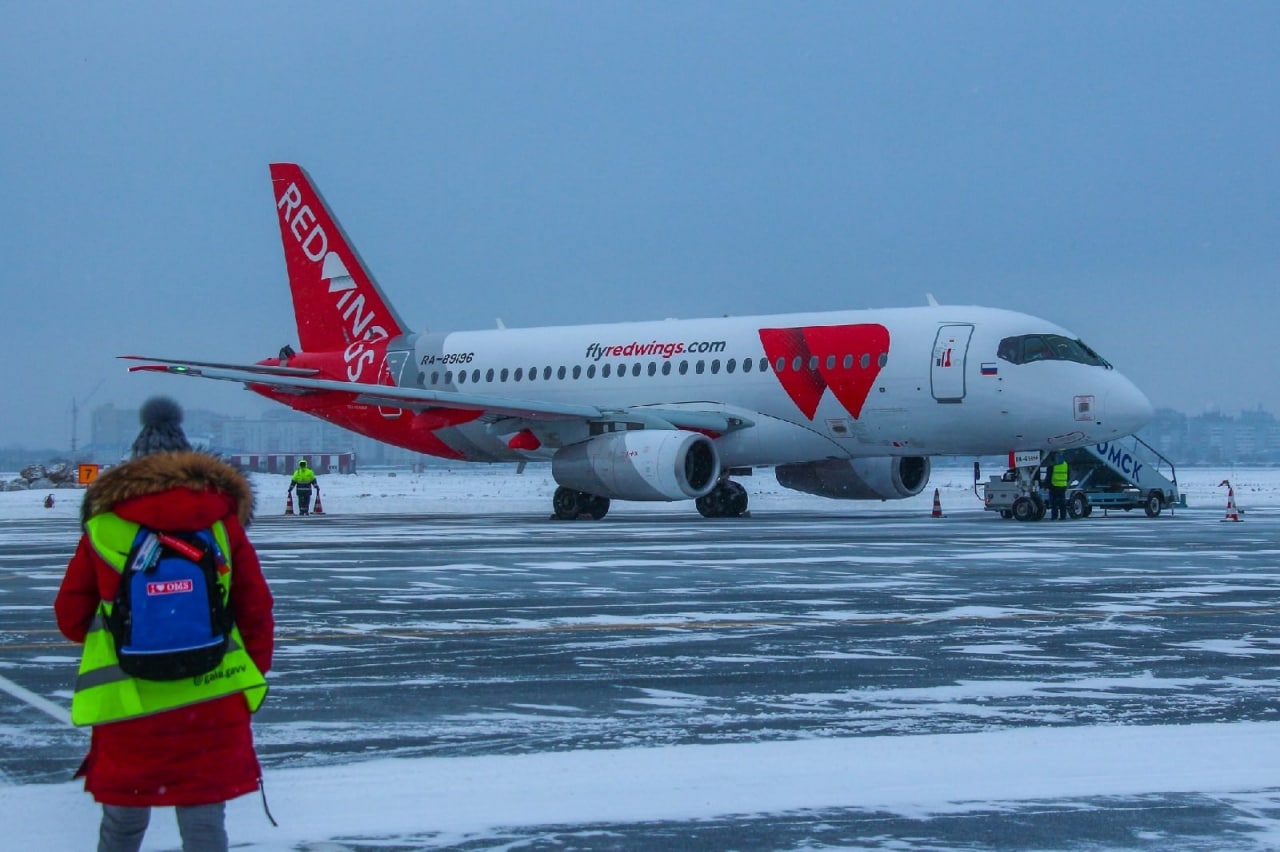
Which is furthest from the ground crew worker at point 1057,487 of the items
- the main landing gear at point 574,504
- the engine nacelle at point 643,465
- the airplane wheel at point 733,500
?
the main landing gear at point 574,504

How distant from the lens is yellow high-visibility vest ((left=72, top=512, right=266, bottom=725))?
4234 millimetres

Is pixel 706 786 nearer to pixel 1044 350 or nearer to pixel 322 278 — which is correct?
pixel 1044 350

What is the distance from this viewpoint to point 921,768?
6473 mm

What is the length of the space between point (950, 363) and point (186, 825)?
77.8ft

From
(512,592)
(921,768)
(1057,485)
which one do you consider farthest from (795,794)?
(1057,485)

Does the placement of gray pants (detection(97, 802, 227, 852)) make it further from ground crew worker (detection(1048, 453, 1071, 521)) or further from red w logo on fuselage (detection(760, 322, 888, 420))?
ground crew worker (detection(1048, 453, 1071, 521))

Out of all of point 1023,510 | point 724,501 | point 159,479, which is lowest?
point 1023,510

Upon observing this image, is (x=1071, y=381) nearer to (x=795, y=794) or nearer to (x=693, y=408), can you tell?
(x=693, y=408)

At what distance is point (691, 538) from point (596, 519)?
8.44 metres

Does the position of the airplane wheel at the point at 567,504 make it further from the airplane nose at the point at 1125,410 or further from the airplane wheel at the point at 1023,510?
the airplane nose at the point at 1125,410

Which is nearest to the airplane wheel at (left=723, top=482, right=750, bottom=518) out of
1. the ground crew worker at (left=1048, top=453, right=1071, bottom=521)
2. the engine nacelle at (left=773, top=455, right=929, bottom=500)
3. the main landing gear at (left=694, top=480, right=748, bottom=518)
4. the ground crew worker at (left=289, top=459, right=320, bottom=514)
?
the main landing gear at (left=694, top=480, right=748, bottom=518)

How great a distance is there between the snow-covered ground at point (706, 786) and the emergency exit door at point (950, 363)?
1981cm

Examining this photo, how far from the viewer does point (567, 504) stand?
99.0 feet

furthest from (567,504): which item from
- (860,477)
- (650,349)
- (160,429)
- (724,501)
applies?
(160,429)
